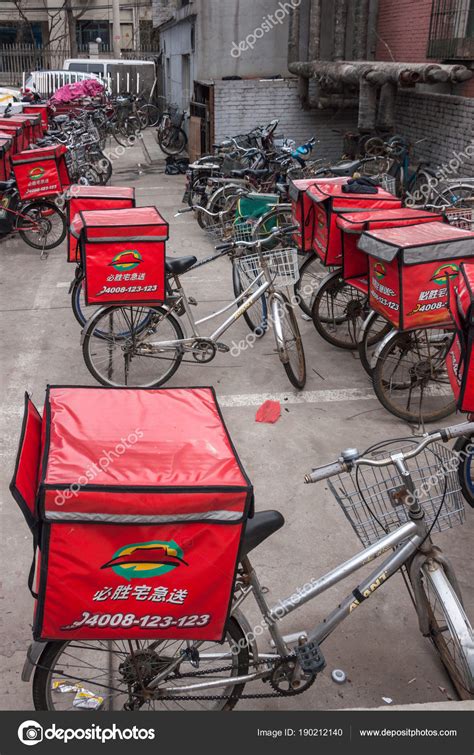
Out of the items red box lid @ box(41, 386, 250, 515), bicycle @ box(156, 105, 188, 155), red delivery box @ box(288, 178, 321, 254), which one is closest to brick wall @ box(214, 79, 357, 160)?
bicycle @ box(156, 105, 188, 155)

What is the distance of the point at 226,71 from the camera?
13539mm

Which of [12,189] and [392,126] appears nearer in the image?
[12,189]

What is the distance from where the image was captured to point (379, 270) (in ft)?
14.8

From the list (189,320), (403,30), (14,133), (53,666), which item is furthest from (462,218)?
(403,30)

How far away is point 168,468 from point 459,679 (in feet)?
5.16

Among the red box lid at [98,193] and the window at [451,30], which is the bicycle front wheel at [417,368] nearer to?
the red box lid at [98,193]

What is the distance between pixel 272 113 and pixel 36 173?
237 inches

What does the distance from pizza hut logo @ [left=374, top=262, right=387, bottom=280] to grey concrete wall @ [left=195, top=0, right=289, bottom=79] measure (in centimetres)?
1036

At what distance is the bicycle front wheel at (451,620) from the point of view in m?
2.48

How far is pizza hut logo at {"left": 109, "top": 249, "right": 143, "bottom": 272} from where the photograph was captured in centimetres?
466

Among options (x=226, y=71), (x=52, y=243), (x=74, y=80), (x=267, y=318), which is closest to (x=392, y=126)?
(x=226, y=71)

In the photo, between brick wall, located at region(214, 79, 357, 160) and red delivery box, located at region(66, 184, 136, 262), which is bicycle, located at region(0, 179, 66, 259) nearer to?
Result: red delivery box, located at region(66, 184, 136, 262)

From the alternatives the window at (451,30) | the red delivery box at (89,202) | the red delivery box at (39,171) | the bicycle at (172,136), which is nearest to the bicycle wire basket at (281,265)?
the red delivery box at (89,202)
